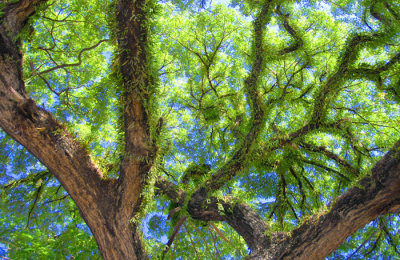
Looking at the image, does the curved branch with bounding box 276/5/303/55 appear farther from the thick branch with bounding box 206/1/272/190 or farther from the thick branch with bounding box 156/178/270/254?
the thick branch with bounding box 156/178/270/254

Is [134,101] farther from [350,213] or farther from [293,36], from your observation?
[293,36]

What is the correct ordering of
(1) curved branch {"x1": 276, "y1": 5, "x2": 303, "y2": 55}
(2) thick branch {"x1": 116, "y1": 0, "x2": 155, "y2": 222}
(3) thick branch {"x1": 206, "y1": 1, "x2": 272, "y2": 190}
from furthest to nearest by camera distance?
(1) curved branch {"x1": 276, "y1": 5, "x2": 303, "y2": 55} < (3) thick branch {"x1": 206, "y1": 1, "x2": 272, "y2": 190} < (2) thick branch {"x1": 116, "y1": 0, "x2": 155, "y2": 222}

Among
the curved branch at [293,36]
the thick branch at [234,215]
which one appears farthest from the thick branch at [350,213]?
the curved branch at [293,36]

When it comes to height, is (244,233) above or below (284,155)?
below

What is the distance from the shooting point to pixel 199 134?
7527 millimetres

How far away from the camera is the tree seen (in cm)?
339

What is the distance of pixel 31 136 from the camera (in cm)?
341

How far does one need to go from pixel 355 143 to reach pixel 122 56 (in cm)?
413

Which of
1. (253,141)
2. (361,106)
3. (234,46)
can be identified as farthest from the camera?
(234,46)

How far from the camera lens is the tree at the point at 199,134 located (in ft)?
11.1

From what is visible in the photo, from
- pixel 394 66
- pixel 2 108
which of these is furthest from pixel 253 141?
pixel 2 108

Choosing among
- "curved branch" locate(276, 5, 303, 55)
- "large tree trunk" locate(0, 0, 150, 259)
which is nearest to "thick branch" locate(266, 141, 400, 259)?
"large tree trunk" locate(0, 0, 150, 259)

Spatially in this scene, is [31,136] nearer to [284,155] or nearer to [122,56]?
[122,56]

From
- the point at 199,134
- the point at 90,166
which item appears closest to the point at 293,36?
the point at 199,134
